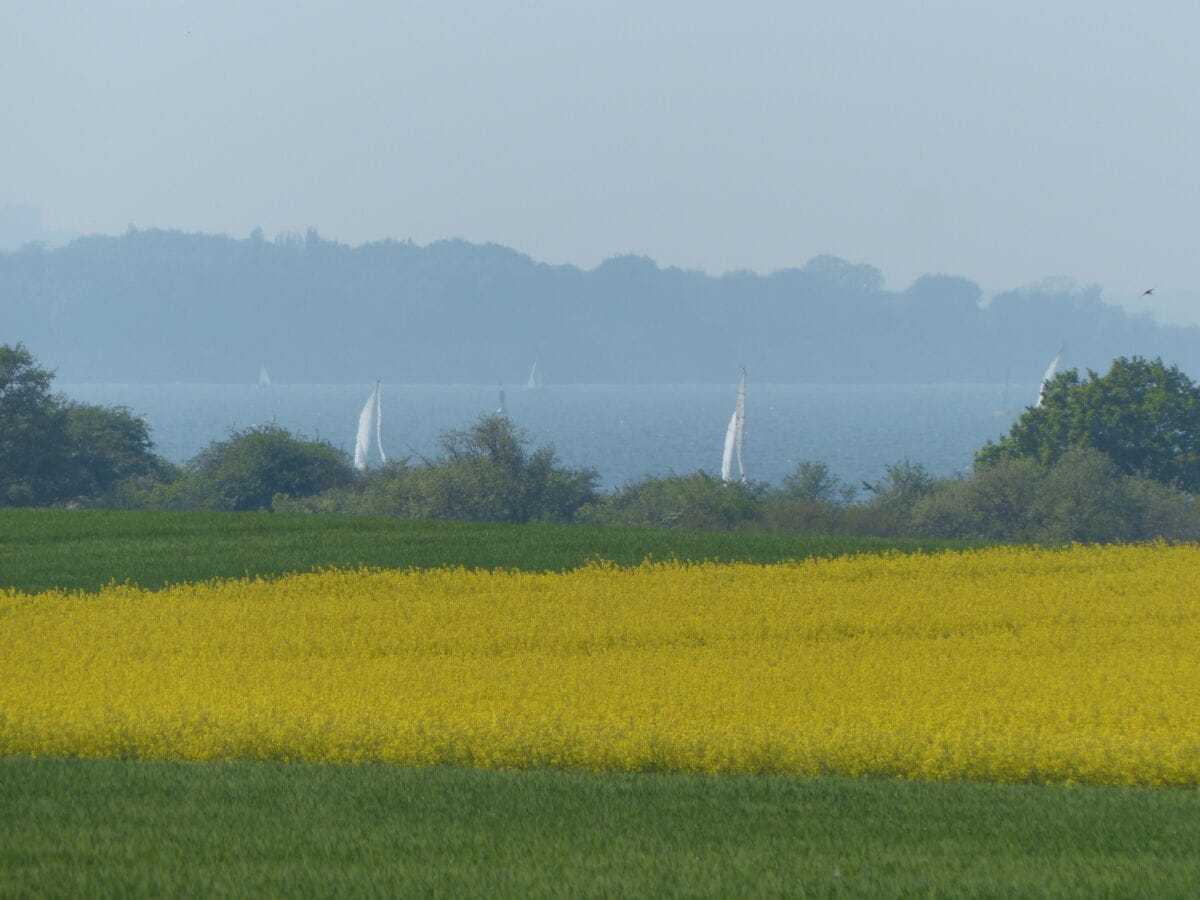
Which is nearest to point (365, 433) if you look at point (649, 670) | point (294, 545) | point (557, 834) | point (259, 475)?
point (259, 475)

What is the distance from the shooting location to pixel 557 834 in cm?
1037

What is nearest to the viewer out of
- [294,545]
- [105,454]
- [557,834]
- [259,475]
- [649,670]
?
[557,834]

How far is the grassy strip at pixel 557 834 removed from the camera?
9188 millimetres

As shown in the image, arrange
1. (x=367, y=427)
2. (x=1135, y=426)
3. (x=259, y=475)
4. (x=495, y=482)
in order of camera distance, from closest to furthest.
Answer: (x=495, y=482) → (x=259, y=475) → (x=1135, y=426) → (x=367, y=427)

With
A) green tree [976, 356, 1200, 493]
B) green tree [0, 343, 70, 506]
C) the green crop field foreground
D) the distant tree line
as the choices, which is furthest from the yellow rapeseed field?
green tree [0, 343, 70, 506]

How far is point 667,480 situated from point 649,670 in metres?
37.2

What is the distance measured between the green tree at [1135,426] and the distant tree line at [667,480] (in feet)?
0.20

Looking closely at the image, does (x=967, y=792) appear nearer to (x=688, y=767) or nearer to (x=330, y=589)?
(x=688, y=767)

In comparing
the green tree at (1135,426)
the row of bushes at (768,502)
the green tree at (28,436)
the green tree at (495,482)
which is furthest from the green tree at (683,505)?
the green tree at (28,436)

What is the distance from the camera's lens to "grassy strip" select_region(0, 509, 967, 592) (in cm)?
2566

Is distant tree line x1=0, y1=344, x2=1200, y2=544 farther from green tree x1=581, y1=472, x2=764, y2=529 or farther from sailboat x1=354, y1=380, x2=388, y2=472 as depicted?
sailboat x1=354, y1=380, x2=388, y2=472

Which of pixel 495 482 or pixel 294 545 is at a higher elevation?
pixel 495 482

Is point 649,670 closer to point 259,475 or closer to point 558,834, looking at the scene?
point 558,834

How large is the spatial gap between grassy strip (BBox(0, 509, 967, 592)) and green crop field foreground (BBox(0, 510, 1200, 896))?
11920mm
